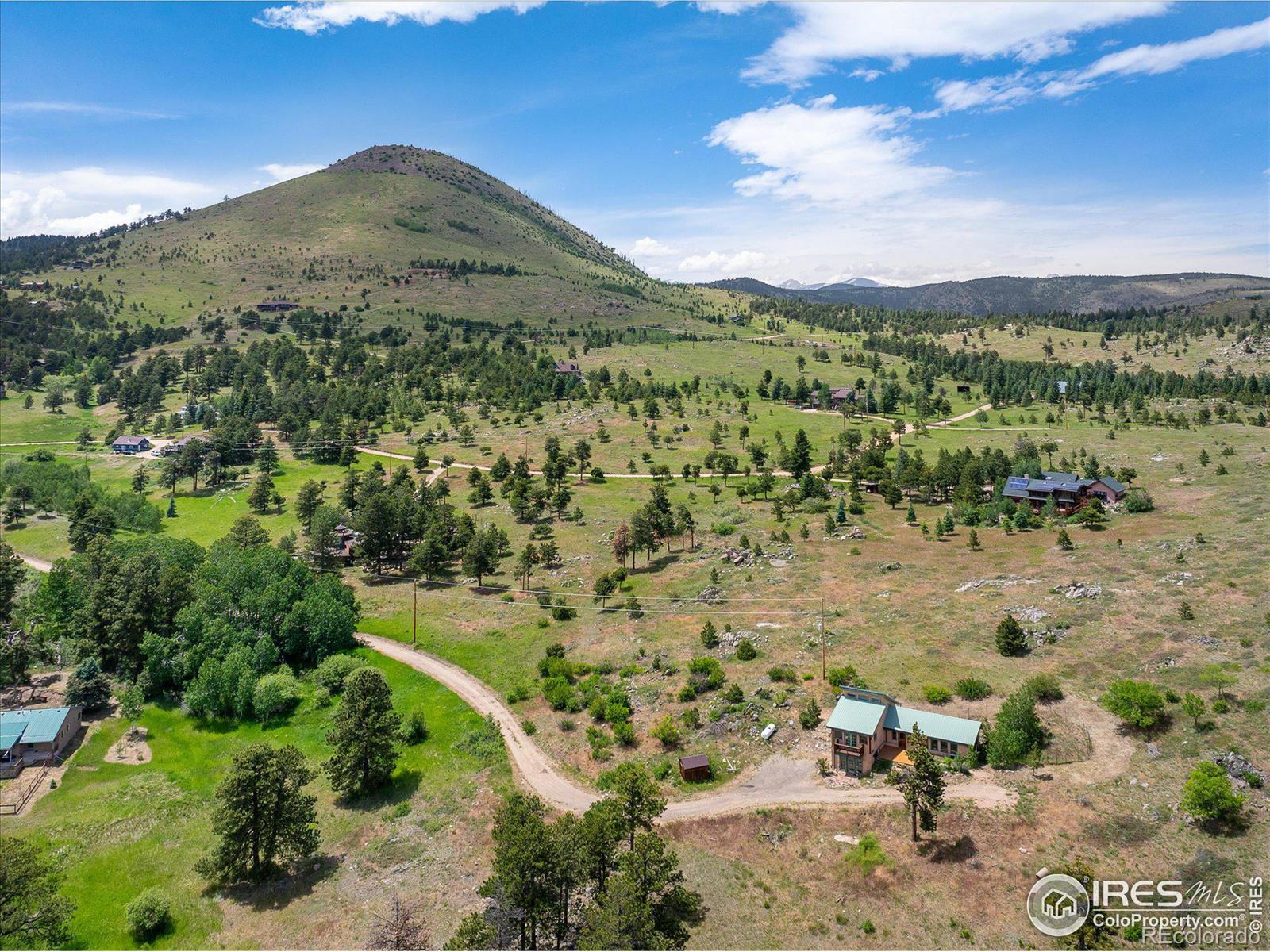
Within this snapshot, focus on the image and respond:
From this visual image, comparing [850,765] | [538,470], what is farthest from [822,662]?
[538,470]

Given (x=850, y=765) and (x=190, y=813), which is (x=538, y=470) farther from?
(x=850, y=765)

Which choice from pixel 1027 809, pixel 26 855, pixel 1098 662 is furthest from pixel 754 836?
pixel 26 855

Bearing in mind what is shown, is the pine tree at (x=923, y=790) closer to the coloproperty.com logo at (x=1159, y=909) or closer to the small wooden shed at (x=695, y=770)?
the coloproperty.com logo at (x=1159, y=909)

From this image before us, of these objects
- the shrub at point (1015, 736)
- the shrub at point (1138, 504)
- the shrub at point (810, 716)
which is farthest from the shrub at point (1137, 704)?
the shrub at point (1138, 504)

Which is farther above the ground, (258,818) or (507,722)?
(258,818)

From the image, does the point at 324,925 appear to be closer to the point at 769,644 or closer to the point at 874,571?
the point at 769,644
